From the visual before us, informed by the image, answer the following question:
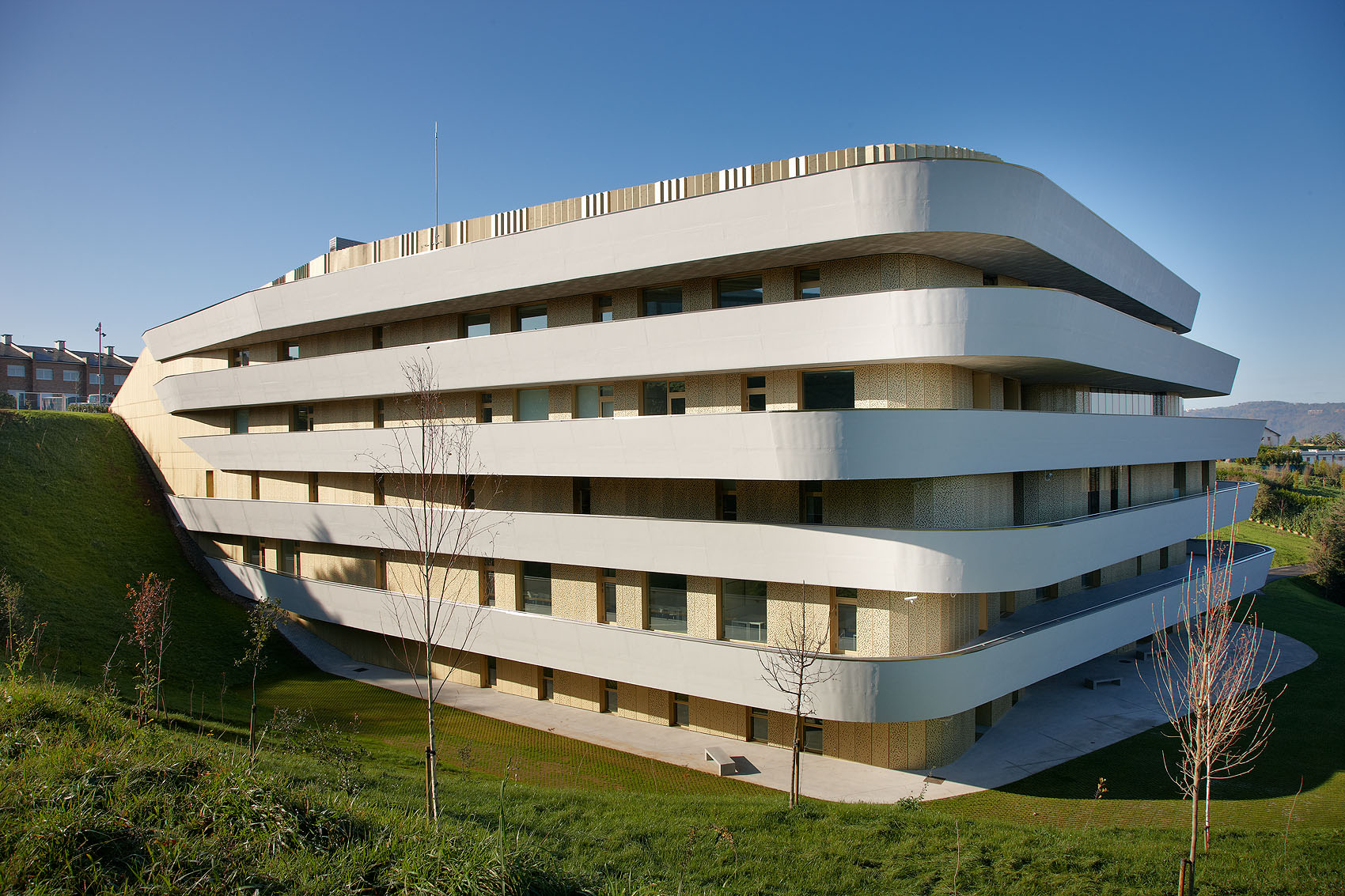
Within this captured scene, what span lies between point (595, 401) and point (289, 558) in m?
17.7

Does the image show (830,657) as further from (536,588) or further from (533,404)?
(533,404)

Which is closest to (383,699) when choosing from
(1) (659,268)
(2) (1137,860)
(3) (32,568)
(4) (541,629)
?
(4) (541,629)

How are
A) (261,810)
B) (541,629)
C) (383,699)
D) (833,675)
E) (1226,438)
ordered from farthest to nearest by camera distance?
(1226,438)
(383,699)
(541,629)
(833,675)
(261,810)

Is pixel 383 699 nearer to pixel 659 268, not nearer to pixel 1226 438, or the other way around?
pixel 659 268

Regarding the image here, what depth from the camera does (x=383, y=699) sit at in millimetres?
23828

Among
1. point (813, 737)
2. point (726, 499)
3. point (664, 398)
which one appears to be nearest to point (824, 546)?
point (726, 499)

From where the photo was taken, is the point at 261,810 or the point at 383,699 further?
the point at 383,699

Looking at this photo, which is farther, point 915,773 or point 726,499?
point 726,499

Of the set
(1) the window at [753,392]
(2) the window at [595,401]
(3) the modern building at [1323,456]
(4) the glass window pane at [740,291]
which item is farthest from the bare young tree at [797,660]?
(3) the modern building at [1323,456]

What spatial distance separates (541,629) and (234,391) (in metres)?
18.1

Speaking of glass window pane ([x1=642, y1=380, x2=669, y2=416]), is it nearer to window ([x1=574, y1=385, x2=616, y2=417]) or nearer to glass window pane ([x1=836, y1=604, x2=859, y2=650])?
window ([x1=574, y1=385, x2=616, y2=417])

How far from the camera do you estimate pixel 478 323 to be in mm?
24734

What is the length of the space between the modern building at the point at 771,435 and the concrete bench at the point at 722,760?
4.36 ft

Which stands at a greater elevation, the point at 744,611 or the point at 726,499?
the point at 726,499
